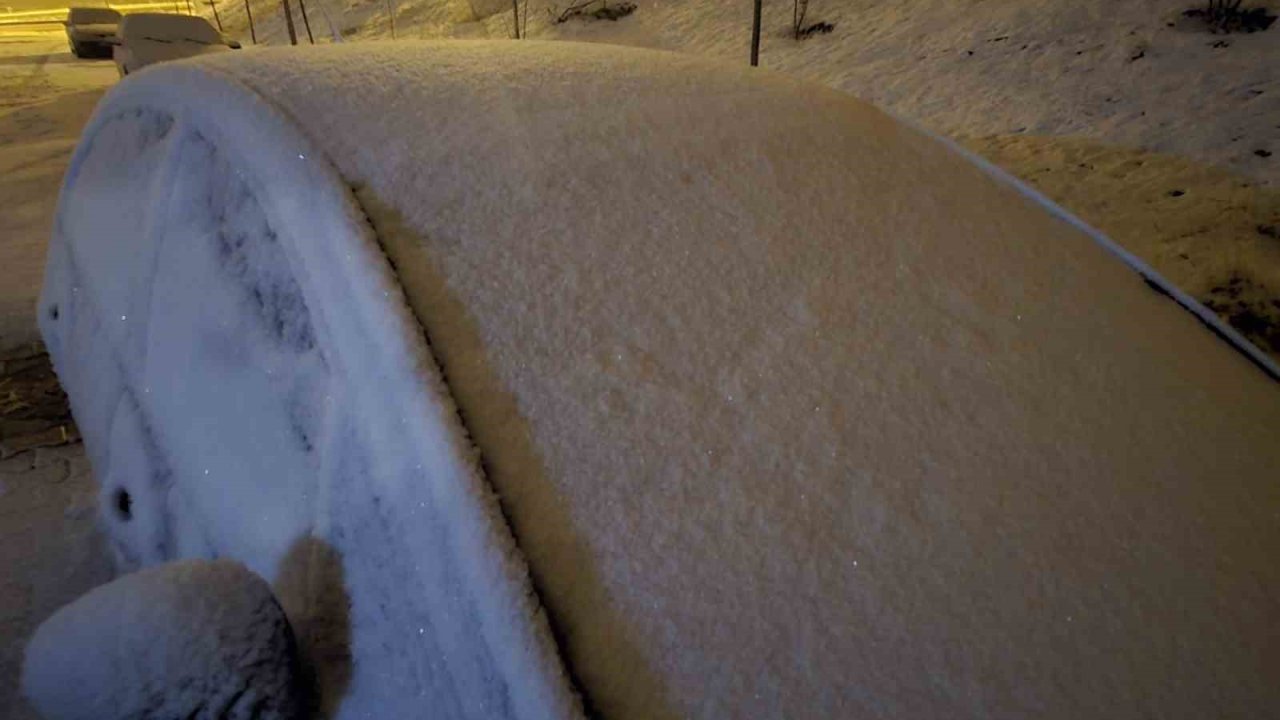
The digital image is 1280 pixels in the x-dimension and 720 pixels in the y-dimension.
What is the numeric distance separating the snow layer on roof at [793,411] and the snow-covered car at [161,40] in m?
7.50

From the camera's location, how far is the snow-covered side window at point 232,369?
101 centimetres

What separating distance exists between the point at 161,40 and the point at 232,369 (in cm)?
819

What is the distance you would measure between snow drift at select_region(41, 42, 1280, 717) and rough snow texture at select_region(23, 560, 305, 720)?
0.06 m

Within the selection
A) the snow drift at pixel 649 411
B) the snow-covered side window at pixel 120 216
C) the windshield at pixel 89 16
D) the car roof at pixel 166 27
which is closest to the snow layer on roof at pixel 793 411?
the snow drift at pixel 649 411

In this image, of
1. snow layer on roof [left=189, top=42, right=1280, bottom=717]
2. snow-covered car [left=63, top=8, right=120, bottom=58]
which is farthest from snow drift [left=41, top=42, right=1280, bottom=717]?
snow-covered car [left=63, top=8, right=120, bottom=58]

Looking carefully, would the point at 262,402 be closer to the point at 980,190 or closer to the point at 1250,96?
the point at 980,190

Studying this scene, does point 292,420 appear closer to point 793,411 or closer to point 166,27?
point 793,411

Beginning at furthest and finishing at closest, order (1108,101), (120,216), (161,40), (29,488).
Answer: (161,40) < (1108,101) < (29,488) < (120,216)

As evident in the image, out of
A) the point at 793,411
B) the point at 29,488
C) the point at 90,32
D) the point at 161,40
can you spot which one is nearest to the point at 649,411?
the point at 793,411

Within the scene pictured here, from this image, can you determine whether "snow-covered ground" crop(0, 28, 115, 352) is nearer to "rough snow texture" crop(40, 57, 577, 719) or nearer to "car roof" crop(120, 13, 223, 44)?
"car roof" crop(120, 13, 223, 44)

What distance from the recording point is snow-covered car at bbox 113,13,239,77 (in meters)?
7.22

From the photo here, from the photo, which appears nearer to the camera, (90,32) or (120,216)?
(120,216)

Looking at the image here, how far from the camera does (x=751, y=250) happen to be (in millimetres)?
1143

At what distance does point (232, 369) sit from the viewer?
113 centimetres
